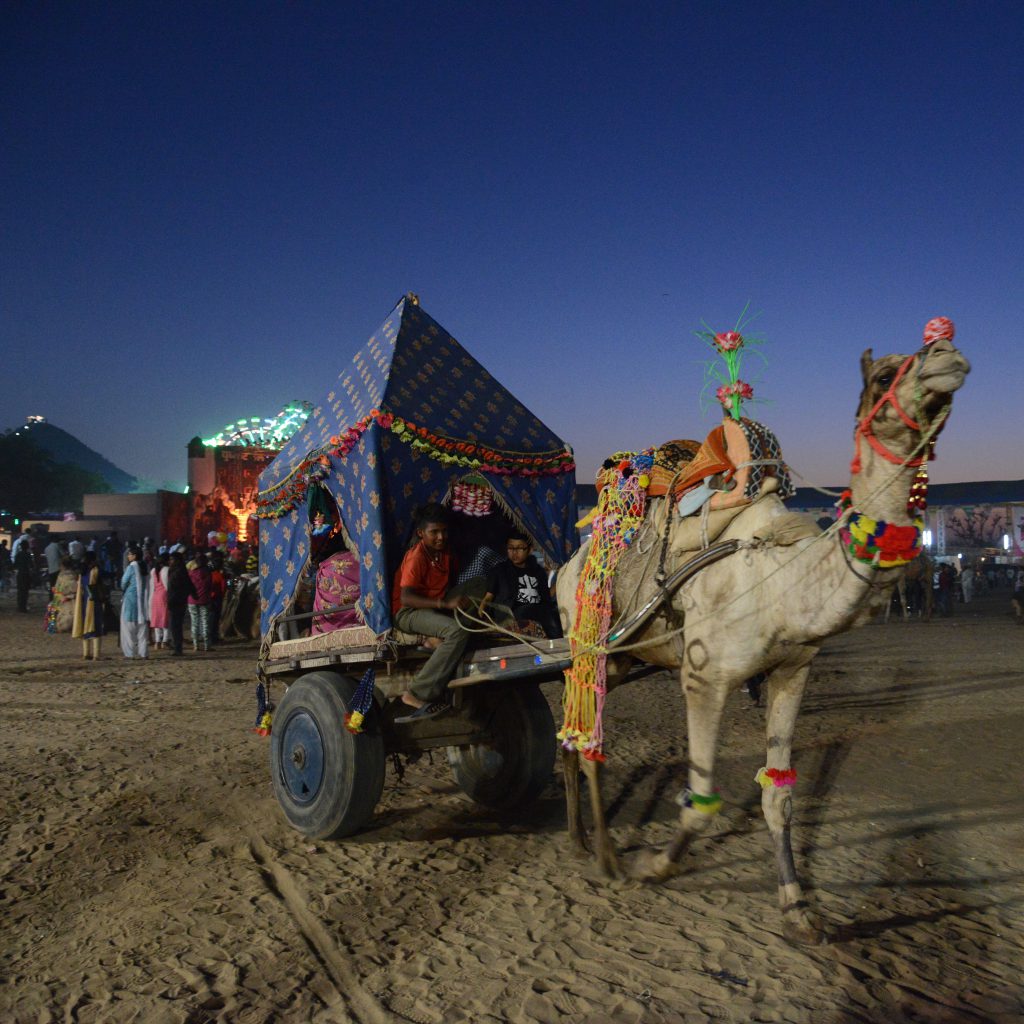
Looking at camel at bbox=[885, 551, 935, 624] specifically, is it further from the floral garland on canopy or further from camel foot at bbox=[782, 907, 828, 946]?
camel foot at bbox=[782, 907, 828, 946]

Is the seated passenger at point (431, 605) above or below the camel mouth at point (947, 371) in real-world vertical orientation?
below

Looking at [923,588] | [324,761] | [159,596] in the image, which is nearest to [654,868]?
[324,761]

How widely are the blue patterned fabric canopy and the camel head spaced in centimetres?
305

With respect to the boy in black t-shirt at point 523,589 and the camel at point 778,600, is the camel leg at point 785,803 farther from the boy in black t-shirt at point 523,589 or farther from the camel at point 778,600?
the boy in black t-shirt at point 523,589

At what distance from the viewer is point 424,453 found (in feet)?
19.7

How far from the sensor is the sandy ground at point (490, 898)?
141 inches

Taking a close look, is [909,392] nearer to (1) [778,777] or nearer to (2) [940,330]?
(2) [940,330]

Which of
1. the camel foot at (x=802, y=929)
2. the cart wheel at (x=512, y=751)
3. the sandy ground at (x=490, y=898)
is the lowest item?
the sandy ground at (x=490, y=898)

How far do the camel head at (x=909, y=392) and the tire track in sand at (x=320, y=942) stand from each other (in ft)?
10.5

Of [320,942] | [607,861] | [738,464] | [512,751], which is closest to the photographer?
[320,942]

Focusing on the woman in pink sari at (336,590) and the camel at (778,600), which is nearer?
the camel at (778,600)

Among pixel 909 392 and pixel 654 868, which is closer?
pixel 909 392

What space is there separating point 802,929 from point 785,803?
1.88ft

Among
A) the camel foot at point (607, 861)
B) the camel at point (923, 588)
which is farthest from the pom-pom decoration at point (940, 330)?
the camel at point (923, 588)
